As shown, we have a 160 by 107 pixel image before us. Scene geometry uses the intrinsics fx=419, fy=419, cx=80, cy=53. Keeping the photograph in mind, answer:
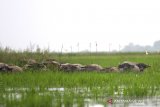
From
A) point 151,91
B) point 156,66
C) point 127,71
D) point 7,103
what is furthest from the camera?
point 156,66

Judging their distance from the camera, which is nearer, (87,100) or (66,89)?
(87,100)

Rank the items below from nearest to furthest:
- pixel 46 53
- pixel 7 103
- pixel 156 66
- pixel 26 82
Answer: pixel 7 103, pixel 26 82, pixel 156 66, pixel 46 53

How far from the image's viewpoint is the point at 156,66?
20.1 meters

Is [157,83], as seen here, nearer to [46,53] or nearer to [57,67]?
[57,67]

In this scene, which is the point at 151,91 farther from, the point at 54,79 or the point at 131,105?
the point at 54,79

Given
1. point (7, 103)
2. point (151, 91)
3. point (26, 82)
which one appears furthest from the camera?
point (26, 82)

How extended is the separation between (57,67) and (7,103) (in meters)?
10.6

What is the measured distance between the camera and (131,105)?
8.88m

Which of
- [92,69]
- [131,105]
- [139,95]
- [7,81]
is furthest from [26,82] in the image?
→ [92,69]

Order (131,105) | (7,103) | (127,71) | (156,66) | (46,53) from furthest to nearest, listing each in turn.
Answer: (46,53), (156,66), (127,71), (131,105), (7,103)

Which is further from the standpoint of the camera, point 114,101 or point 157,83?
point 157,83

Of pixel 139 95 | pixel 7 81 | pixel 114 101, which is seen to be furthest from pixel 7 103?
pixel 7 81

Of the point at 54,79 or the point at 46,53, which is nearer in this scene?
the point at 54,79

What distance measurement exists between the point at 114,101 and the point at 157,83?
4.07 metres
